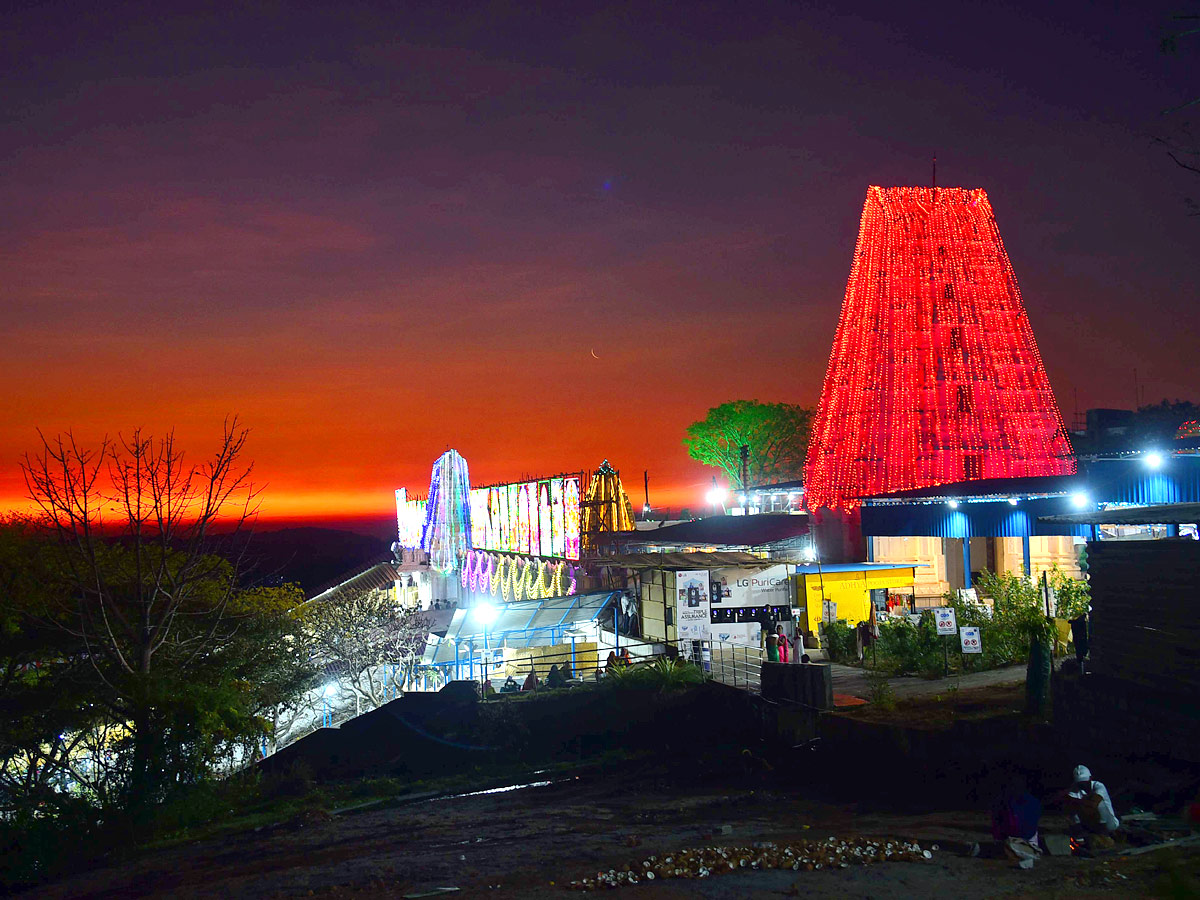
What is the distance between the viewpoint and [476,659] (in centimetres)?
2738

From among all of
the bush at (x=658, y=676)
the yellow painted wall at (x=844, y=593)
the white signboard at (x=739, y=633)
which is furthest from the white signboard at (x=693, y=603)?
the yellow painted wall at (x=844, y=593)

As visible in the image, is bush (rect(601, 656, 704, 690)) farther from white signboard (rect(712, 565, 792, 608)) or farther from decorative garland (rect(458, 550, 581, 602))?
decorative garland (rect(458, 550, 581, 602))

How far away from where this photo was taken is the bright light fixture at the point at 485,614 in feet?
94.8

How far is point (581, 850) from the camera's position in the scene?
43.5 feet

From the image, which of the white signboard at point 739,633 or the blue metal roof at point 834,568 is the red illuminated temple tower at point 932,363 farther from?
the white signboard at point 739,633

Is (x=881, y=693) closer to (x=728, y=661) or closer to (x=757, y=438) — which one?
(x=728, y=661)

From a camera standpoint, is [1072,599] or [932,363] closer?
[1072,599]

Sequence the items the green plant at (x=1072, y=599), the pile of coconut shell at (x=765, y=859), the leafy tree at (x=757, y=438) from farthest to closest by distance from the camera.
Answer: the leafy tree at (x=757, y=438)
the green plant at (x=1072, y=599)
the pile of coconut shell at (x=765, y=859)

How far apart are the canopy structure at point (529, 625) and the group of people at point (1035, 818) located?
16.6 m

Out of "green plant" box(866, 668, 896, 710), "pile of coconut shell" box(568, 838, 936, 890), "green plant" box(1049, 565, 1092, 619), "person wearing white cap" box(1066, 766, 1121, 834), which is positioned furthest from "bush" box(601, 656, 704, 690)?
"person wearing white cap" box(1066, 766, 1121, 834)

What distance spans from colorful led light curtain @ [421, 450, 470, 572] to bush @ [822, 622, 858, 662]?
3951cm

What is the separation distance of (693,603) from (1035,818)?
12579mm

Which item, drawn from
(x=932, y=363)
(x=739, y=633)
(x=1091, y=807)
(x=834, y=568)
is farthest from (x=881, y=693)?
→ (x=932, y=363)

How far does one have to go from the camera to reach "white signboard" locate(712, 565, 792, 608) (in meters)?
24.6
